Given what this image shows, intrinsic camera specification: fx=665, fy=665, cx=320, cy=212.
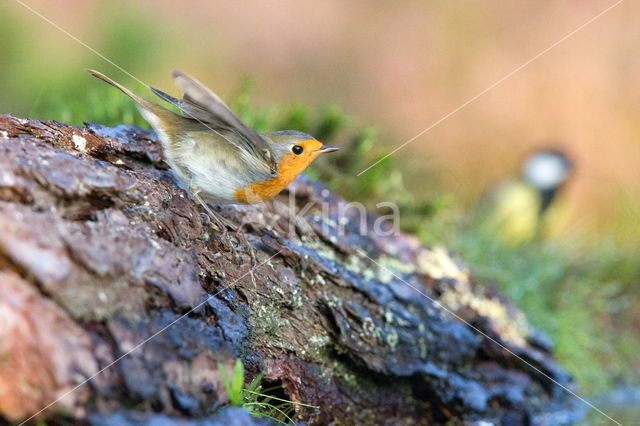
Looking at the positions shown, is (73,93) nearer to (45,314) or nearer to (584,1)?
(45,314)

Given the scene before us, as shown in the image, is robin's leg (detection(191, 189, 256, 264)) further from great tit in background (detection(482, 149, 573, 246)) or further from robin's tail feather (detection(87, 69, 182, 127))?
great tit in background (detection(482, 149, 573, 246))

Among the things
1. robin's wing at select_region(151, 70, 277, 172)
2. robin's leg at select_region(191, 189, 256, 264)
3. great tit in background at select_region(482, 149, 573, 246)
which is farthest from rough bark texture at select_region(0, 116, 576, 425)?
great tit in background at select_region(482, 149, 573, 246)

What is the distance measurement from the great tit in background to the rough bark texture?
7.00ft

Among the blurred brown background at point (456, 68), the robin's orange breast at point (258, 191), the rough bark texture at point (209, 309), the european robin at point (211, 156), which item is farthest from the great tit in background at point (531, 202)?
the european robin at point (211, 156)

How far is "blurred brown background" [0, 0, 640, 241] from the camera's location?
991 cm

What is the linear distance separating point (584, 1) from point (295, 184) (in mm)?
9374

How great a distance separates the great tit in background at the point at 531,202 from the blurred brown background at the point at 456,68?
100 centimetres

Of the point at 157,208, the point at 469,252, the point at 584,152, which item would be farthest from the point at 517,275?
the point at 584,152

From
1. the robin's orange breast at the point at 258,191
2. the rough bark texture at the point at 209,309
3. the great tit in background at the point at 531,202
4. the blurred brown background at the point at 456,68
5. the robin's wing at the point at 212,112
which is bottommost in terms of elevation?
the rough bark texture at the point at 209,309

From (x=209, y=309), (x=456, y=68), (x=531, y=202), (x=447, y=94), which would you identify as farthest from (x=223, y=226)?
(x=456, y=68)

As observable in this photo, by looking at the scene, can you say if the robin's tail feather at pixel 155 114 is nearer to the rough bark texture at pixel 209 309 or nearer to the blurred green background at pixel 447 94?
the rough bark texture at pixel 209 309

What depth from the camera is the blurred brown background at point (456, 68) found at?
9914mm

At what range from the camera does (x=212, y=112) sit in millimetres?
2881

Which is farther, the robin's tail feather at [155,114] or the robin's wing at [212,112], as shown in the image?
the robin's tail feather at [155,114]
